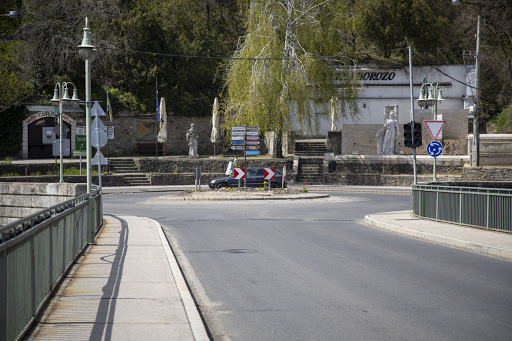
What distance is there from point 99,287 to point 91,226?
17.4ft

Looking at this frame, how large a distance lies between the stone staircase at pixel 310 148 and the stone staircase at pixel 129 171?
12462 mm

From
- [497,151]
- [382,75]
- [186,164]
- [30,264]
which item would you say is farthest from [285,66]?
[30,264]

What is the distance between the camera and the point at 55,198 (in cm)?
2183

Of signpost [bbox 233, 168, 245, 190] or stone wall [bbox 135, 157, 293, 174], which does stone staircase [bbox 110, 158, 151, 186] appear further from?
signpost [bbox 233, 168, 245, 190]

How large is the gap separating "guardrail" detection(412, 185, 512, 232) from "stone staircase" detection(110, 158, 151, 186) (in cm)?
2457

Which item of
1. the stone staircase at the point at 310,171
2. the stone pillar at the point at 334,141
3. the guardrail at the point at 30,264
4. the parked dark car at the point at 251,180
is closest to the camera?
the guardrail at the point at 30,264

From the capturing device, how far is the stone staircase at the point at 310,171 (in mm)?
43531

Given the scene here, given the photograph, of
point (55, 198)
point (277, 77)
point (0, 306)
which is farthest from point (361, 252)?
point (277, 77)

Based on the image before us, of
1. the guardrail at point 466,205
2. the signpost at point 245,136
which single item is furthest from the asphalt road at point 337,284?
the signpost at point 245,136

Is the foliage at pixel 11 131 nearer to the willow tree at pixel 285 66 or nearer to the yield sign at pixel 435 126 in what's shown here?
the willow tree at pixel 285 66

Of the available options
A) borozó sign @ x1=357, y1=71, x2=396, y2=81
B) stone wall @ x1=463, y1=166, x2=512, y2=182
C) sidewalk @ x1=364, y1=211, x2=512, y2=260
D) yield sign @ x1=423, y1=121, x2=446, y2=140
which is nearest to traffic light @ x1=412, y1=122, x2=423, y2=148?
yield sign @ x1=423, y1=121, x2=446, y2=140

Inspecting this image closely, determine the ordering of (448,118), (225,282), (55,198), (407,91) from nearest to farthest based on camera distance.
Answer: (225,282) → (55,198) → (448,118) → (407,91)

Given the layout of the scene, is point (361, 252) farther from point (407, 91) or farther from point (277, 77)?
point (407, 91)

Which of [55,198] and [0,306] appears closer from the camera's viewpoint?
[0,306]
